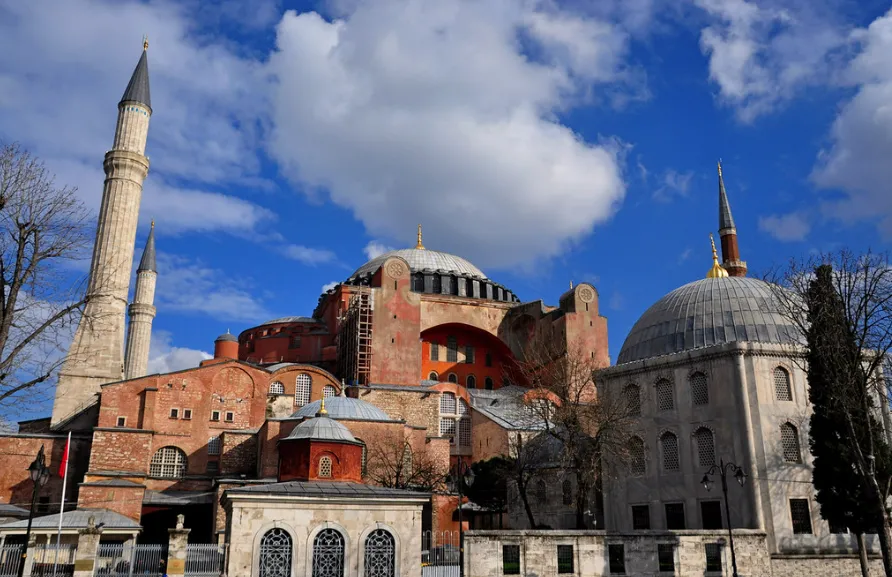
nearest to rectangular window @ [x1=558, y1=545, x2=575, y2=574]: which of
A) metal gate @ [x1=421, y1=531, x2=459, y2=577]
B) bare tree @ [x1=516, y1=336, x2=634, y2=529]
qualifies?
metal gate @ [x1=421, y1=531, x2=459, y2=577]

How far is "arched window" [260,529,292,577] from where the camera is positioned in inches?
637

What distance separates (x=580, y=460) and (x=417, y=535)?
798 cm

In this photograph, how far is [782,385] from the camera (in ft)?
78.1

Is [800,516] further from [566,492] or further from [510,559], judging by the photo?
[510,559]

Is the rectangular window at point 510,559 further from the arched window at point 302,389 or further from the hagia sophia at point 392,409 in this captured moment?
the arched window at point 302,389

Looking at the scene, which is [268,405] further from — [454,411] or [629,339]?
[629,339]

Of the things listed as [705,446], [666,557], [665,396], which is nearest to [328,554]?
[666,557]

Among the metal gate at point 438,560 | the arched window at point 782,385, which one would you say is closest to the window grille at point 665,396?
the arched window at point 782,385

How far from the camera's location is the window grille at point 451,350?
141 feet

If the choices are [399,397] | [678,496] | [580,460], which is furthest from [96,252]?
[678,496]

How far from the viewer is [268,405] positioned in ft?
110

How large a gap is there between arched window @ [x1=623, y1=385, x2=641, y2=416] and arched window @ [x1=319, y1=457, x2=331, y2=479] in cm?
1061

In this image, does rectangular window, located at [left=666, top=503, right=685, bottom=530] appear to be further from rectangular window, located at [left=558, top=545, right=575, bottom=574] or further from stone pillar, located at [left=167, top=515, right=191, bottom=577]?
stone pillar, located at [left=167, top=515, right=191, bottom=577]

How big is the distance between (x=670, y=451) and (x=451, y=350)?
20.0 metres
